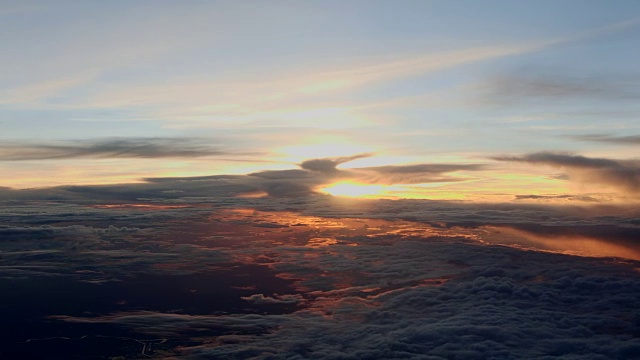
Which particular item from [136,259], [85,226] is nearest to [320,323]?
[136,259]

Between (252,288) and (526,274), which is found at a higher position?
(526,274)

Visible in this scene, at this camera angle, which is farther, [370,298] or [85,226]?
[85,226]

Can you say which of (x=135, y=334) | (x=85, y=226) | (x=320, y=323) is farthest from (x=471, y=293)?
(x=85, y=226)

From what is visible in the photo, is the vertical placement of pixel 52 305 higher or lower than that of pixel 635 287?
lower

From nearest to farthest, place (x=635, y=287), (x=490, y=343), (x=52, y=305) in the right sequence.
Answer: (x=490, y=343) < (x=635, y=287) < (x=52, y=305)

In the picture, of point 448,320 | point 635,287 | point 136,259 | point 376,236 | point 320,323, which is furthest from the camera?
point 376,236

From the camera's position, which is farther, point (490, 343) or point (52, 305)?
point (52, 305)

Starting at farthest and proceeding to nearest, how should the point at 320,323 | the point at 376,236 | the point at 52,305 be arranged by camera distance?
1. the point at 376,236
2. the point at 52,305
3. the point at 320,323

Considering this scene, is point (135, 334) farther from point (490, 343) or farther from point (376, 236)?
point (376, 236)

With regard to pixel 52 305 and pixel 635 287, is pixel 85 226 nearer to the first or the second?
pixel 52 305

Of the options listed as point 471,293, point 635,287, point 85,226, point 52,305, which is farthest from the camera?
point 85,226
